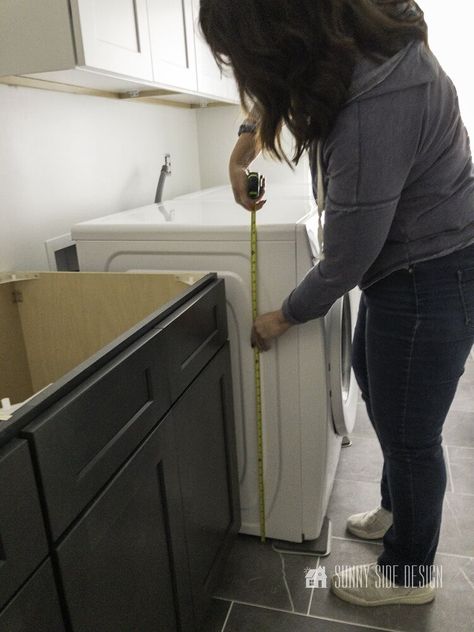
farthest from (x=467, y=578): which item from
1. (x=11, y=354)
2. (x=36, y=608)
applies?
(x=11, y=354)

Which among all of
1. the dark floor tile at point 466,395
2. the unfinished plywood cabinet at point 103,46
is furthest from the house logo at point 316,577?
the unfinished plywood cabinet at point 103,46

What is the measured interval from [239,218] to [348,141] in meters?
0.59

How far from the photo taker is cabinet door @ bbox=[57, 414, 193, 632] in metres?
0.78

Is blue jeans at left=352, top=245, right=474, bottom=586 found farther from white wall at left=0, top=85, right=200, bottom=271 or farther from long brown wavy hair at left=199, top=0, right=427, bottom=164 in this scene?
white wall at left=0, top=85, right=200, bottom=271

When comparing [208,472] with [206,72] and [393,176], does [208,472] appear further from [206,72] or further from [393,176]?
[206,72]

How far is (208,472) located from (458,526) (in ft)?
3.02

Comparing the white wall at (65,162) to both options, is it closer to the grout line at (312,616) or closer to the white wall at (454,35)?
the grout line at (312,616)

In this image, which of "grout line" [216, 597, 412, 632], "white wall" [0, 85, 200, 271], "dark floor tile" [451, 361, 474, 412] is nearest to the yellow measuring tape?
"grout line" [216, 597, 412, 632]

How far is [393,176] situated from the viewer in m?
0.92

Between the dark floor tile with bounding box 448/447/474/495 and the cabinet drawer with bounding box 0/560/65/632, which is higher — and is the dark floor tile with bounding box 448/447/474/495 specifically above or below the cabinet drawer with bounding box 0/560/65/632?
below

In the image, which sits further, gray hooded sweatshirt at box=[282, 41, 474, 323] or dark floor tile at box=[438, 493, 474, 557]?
dark floor tile at box=[438, 493, 474, 557]

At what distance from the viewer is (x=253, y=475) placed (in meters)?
1.61

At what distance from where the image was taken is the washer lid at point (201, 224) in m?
1.36

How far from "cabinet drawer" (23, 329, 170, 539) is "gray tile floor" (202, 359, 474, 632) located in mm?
775
